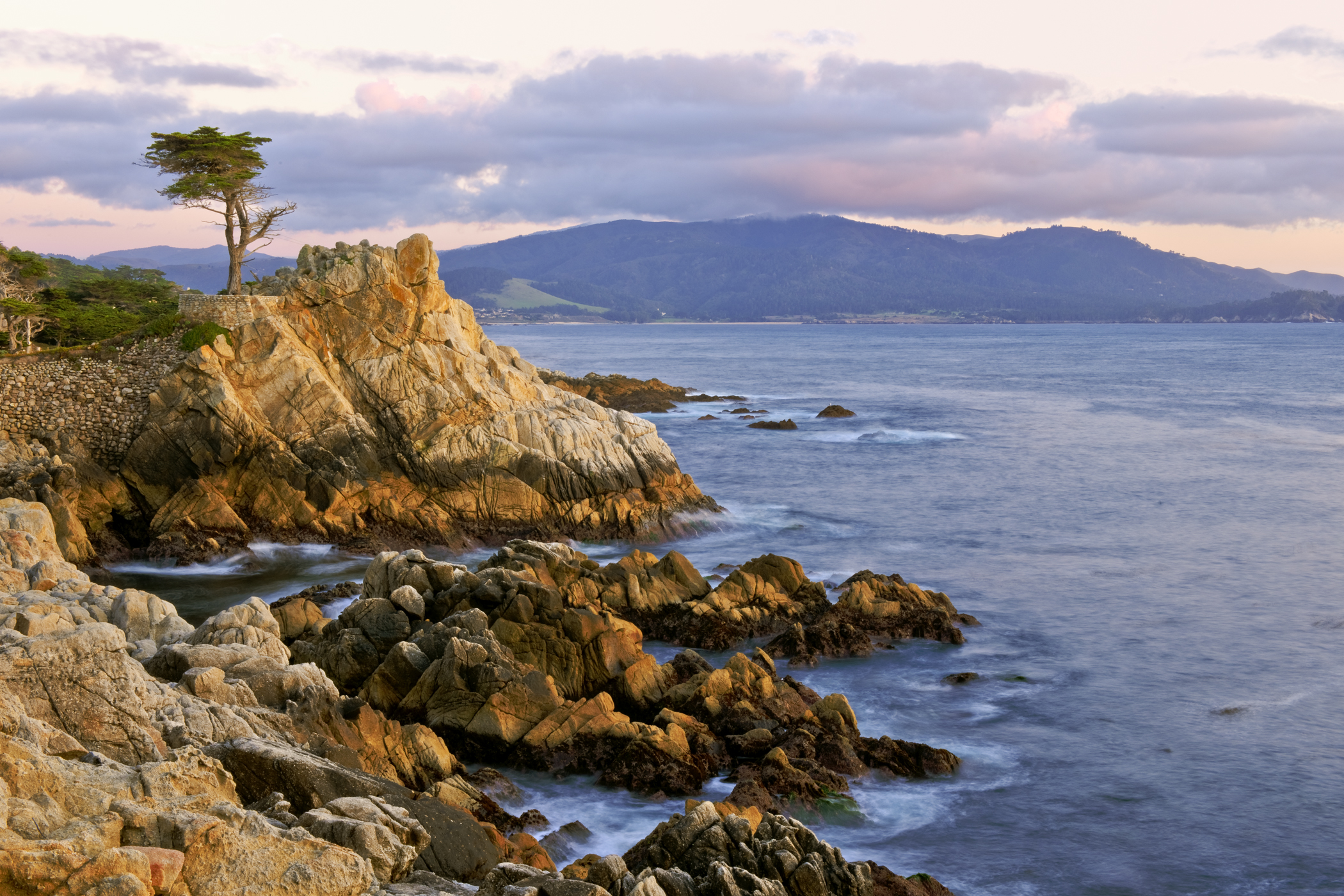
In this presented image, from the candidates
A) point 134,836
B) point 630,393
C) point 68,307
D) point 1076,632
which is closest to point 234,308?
point 68,307

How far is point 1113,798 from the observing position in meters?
18.4

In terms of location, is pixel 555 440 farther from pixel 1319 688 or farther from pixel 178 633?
pixel 1319 688

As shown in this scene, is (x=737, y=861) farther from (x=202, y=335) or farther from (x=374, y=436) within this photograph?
(x=202, y=335)

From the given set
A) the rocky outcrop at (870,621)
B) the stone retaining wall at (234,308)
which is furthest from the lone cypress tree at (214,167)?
the rocky outcrop at (870,621)

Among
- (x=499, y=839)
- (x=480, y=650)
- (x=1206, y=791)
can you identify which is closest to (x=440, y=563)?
(x=480, y=650)

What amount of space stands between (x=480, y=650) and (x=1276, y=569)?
26687 mm

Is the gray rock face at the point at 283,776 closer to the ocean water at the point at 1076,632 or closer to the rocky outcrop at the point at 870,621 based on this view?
the ocean water at the point at 1076,632

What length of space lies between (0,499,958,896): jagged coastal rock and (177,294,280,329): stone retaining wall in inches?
463

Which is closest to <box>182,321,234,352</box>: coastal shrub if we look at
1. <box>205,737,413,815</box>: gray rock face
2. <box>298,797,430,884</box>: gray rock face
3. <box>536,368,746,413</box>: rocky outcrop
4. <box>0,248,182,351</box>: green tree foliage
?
<box>0,248,182,351</box>: green tree foliage

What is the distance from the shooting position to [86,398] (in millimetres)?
34938

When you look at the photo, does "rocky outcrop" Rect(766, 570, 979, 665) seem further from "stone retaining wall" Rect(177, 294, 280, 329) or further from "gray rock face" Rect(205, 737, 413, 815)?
"stone retaining wall" Rect(177, 294, 280, 329)

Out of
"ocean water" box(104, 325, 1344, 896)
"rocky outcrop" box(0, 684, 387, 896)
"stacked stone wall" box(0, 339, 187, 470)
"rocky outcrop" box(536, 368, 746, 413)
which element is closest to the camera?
"rocky outcrop" box(0, 684, 387, 896)

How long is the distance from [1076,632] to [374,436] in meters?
22.4

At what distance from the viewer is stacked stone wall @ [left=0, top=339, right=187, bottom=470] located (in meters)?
34.3
